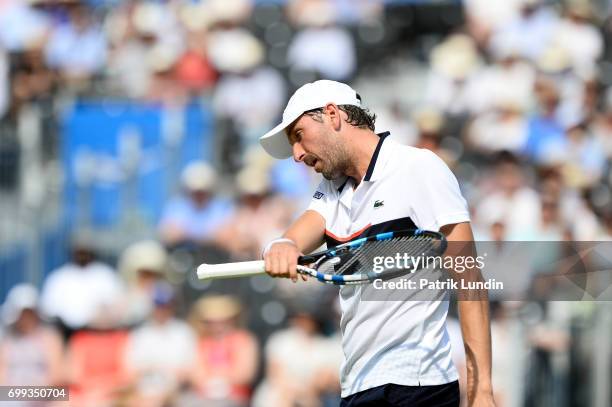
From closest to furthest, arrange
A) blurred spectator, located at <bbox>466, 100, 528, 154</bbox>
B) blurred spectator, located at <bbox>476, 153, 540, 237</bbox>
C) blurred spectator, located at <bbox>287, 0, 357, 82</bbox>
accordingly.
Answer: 1. blurred spectator, located at <bbox>476, 153, 540, 237</bbox>
2. blurred spectator, located at <bbox>466, 100, 528, 154</bbox>
3. blurred spectator, located at <bbox>287, 0, 357, 82</bbox>

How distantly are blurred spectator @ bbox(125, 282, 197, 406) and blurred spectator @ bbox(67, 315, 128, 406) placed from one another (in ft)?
0.31

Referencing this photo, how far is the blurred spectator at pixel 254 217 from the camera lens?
9758 millimetres

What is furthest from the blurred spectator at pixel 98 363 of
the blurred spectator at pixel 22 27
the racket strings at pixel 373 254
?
the racket strings at pixel 373 254

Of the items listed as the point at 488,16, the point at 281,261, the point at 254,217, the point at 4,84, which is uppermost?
the point at 488,16

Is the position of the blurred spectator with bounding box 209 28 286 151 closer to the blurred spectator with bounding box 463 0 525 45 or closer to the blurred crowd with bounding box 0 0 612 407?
the blurred crowd with bounding box 0 0 612 407

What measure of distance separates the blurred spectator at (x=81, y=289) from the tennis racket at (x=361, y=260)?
A: 5358 mm

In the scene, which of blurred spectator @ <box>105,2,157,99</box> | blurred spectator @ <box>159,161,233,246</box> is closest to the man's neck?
blurred spectator @ <box>159,161,233,246</box>

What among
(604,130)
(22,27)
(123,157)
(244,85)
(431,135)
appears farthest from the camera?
(22,27)

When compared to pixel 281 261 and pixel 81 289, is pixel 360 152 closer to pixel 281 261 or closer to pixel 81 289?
pixel 281 261

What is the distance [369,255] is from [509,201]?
5326 mm

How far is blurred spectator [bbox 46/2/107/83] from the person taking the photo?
11.9 metres

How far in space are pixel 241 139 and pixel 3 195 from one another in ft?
7.73

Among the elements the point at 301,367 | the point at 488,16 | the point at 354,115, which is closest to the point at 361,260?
the point at 354,115

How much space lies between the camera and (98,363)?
9.12m
